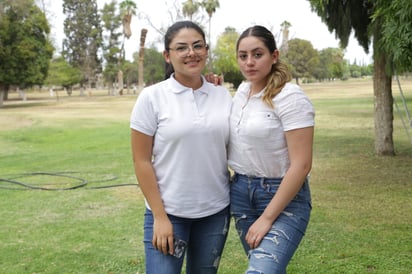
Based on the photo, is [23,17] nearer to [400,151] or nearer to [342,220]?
[400,151]

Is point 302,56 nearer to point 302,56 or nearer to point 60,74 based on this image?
point 302,56

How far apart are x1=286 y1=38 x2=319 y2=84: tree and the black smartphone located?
74422 millimetres

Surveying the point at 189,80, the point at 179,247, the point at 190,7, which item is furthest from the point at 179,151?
the point at 190,7

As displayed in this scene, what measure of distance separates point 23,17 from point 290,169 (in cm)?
3634

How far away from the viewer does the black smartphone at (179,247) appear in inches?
91.0

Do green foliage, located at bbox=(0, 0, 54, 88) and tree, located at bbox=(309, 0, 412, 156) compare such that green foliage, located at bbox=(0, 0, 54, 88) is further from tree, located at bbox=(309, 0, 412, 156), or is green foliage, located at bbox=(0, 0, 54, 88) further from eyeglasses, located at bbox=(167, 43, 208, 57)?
eyeglasses, located at bbox=(167, 43, 208, 57)

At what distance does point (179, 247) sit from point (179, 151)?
0.47 metres

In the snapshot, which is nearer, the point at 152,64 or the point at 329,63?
the point at 152,64

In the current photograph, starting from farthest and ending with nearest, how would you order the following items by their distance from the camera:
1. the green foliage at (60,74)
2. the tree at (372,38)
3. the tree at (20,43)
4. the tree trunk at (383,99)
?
the green foliage at (60,74) < the tree at (20,43) < the tree trunk at (383,99) < the tree at (372,38)

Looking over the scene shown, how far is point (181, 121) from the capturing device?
87.4 inches

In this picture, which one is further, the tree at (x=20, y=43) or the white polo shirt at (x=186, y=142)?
the tree at (x=20, y=43)

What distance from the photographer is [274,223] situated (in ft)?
7.18

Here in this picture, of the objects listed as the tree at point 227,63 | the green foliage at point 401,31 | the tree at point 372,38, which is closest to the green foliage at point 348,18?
the tree at point 372,38

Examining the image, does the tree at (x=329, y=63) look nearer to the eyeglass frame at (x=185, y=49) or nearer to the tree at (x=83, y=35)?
Answer: the tree at (x=83, y=35)
